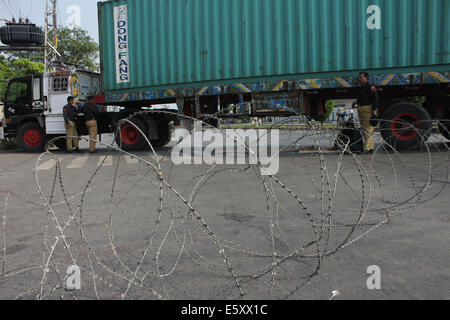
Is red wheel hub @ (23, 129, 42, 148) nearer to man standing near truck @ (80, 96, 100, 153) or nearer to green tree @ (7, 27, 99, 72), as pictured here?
man standing near truck @ (80, 96, 100, 153)

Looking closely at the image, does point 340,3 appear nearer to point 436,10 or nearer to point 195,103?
point 436,10

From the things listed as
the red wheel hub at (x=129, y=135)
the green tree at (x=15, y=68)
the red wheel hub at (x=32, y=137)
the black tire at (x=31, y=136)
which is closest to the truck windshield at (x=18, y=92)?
the black tire at (x=31, y=136)

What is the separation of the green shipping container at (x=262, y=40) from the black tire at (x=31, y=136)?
2881 mm

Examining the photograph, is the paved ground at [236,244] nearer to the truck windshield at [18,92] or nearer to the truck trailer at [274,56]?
the truck trailer at [274,56]

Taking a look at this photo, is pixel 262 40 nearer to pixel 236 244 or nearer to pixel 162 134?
pixel 162 134

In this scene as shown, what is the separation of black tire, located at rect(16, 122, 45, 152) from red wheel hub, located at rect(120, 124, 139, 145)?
2.91m

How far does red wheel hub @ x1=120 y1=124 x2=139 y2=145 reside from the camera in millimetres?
11086

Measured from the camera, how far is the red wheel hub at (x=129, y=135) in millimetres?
11086

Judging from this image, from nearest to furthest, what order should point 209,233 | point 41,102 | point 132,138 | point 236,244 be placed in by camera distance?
point 209,233
point 236,244
point 132,138
point 41,102

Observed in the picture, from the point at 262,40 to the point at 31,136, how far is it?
25.4ft

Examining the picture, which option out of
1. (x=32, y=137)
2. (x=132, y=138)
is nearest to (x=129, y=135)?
(x=132, y=138)

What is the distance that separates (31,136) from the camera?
39.8 ft

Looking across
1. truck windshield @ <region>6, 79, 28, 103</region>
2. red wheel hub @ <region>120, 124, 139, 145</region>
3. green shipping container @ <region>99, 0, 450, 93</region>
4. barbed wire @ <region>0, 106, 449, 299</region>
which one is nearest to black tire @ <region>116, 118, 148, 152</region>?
red wheel hub @ <region>120, 124, 139, 145</region>
